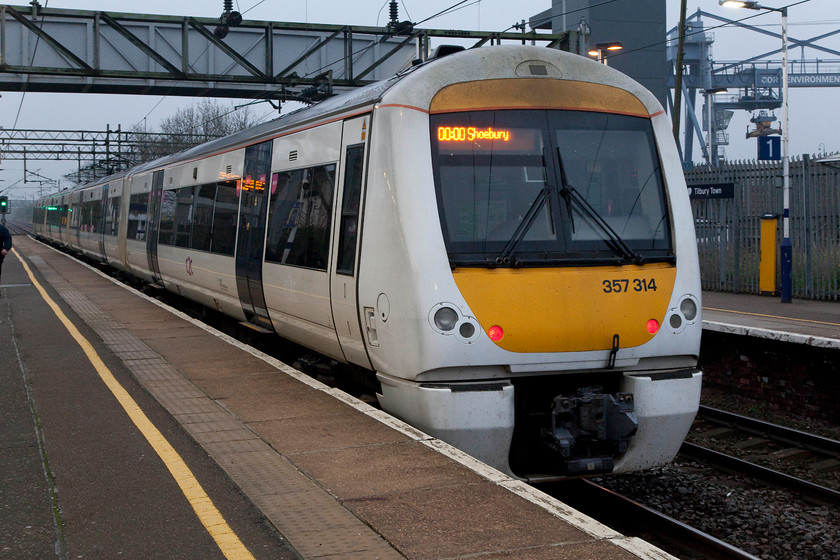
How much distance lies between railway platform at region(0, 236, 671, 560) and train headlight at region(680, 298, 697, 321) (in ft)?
6.61

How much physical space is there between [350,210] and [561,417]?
7.62 feet

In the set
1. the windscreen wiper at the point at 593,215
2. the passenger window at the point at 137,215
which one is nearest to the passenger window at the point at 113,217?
the passenger window at the point at 137,215

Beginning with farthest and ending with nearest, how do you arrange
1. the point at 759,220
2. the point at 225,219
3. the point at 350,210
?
the point at 759,220 < the point at 225,219 < the point at 350,210

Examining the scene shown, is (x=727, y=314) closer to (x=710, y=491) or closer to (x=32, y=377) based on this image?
(x=710, y=491)

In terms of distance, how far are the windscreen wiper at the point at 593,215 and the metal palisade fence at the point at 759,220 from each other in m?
10.5

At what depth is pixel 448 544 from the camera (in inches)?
165

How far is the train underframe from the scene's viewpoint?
5977mm

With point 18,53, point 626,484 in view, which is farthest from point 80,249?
point 626,484

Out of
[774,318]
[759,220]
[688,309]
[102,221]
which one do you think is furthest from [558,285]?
[102,221]

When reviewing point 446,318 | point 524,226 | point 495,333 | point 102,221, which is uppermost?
point 102,221

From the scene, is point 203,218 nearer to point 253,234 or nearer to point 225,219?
point 225,219

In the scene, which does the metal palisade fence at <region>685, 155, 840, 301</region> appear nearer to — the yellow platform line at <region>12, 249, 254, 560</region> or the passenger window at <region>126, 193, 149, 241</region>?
the passenger window at <region>126, 193, 149, 241</region>

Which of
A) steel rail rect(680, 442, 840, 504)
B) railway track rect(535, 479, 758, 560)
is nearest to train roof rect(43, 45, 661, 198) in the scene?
railway track rect(535, 479, 758, 560)

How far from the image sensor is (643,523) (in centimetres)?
625
